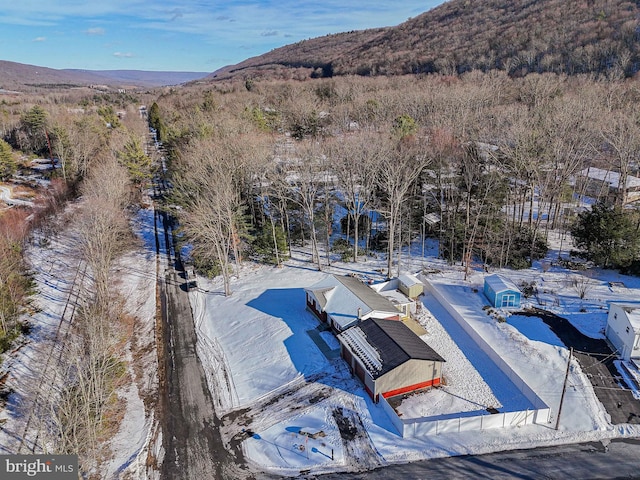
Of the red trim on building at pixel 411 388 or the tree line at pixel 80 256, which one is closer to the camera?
the tree line at pixel 80 256

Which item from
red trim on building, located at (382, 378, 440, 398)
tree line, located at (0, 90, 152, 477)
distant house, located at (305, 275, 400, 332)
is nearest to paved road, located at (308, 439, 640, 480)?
red trim on building, located at (382, 378, 440, 398)

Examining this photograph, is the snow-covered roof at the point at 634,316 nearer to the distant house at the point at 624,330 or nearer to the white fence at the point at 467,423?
the distant house at the point at 624,330

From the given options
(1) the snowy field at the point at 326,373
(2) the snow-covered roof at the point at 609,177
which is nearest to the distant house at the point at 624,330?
(1) the snowy field at the point at 326,373

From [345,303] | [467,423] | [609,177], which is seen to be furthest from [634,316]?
[609,177]

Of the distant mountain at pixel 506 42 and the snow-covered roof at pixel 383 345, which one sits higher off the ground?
the distant mountain at pixel 506 42

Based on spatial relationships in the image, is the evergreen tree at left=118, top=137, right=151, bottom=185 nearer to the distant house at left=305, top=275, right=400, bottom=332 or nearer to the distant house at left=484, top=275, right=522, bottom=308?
the distant house at left=305, top=275, right=400, bottom=332

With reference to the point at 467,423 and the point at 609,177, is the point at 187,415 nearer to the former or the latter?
the point at 467,423

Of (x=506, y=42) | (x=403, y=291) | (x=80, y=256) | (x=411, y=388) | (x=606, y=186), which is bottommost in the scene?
(x=411, y=388)
